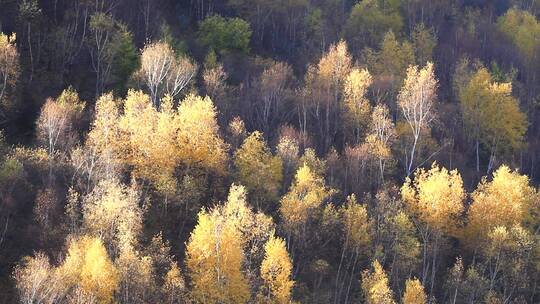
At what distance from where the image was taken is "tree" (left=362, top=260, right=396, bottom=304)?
48094 mm

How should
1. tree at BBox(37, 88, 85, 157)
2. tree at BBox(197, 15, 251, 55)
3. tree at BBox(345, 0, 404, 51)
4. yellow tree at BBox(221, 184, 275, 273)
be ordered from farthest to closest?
tree at BBox(345, 0, 404, 51)
tree at BBox(197, 15, 251, 55)
tree at BBox(37, 88, 85, 157)
yellow tree at BBox(221, 184, 275, 273)

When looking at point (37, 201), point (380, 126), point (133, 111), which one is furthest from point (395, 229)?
point (37, 201)

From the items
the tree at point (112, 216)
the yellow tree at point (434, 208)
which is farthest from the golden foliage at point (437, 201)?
the tree at point (112, 216)

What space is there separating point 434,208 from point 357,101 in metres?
18.0

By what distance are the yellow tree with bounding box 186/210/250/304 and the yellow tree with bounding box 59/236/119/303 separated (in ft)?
21.3

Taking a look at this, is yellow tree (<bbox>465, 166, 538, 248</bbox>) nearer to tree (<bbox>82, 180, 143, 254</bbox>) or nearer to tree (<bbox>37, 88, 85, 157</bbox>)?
tree (<bbox>82, 180, 143, 254</bbox>)

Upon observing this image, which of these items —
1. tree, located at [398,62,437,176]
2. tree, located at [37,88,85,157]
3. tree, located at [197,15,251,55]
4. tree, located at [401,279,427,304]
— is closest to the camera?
tree, located at [401,279,427,304]

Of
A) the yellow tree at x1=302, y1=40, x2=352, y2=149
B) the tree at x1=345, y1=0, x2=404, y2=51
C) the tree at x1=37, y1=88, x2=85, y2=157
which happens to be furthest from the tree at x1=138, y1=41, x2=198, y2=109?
the tree at x1=345, y1=0, x2=404, y2=51

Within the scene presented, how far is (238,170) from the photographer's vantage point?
187ft

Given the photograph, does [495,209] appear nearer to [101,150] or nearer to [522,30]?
[101,150]

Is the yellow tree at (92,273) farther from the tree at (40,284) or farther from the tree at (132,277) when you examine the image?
the tree at (40,284)

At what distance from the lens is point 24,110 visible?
59.8m

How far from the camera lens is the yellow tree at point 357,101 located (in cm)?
6938

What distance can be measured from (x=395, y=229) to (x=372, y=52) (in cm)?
3375
